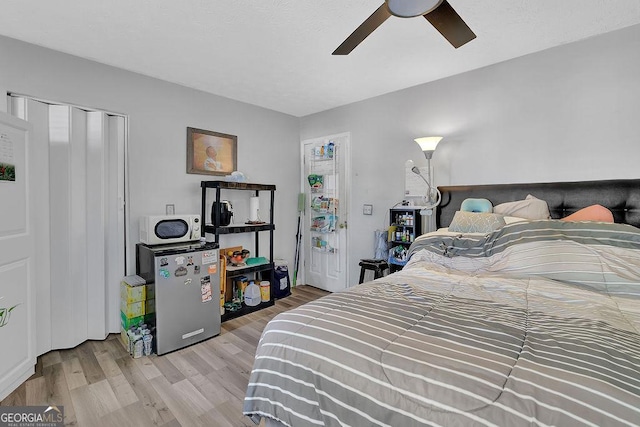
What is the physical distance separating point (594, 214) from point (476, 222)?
757 mm

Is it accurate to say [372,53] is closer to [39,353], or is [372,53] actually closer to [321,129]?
[321,129]

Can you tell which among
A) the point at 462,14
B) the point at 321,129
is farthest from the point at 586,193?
the point at 321,129

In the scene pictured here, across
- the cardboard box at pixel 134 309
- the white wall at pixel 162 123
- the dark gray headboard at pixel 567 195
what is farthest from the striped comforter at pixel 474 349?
the white wall at pixel 162 123

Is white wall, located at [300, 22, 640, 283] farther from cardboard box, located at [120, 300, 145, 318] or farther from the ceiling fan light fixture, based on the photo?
cardboard box, located at [120, 300, 145, 318]

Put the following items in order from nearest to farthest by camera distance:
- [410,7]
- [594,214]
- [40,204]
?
[410,7] < [594,214] < [40,204]

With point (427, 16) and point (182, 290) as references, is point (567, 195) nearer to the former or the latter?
point (427, 16)

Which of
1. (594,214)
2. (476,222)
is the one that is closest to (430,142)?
(476,222)

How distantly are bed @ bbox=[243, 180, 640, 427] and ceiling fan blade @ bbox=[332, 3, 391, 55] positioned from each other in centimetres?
139

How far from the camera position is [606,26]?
2.13 m

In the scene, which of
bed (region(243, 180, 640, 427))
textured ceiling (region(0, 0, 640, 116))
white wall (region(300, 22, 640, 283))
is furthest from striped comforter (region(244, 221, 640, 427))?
textured ceiling (region(0, 0, 640, 116))

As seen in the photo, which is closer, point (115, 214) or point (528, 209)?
point (528, 209)

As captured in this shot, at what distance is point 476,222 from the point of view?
2.41 m

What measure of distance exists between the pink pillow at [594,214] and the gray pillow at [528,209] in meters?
0.19

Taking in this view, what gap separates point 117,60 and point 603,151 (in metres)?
4.02
